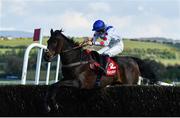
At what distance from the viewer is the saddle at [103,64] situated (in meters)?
10.6

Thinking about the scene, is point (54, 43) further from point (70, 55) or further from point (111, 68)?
point (111, 68)

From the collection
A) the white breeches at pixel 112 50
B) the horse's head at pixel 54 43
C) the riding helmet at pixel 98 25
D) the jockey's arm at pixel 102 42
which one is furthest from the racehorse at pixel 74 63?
the riding helmet at pixel 98 25

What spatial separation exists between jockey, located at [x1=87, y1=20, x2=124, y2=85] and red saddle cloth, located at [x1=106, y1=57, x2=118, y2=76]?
5.3 inches

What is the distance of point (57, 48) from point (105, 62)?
1.01 metres

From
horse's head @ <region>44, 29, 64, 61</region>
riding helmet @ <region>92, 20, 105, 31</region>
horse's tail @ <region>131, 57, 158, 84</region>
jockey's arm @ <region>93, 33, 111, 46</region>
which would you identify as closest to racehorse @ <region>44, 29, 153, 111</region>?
horse's head @ <region>44, 29, 64, 61</region>

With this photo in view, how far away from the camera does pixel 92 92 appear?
1070 cm

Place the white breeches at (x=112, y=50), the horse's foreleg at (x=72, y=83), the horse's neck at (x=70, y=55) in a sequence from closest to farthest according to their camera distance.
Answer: the horse's foreleg at (x=72, y=83)
the horse's neck at (x=70, y=55)
the white breeches at (x=112, y=50)

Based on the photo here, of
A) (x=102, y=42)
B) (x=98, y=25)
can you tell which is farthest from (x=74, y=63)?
(x=98, y=25)

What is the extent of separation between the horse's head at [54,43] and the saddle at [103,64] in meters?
0.65

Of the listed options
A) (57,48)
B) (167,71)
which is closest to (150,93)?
(57,48)

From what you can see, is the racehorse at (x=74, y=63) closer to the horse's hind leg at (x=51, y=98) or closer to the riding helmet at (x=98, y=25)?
the horse's hind leg at (x=51, y=98)

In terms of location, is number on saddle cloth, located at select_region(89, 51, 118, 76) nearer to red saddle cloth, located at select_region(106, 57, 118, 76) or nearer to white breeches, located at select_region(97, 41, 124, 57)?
red saddle cloth, located at select_region(106, 57, 118, 76)

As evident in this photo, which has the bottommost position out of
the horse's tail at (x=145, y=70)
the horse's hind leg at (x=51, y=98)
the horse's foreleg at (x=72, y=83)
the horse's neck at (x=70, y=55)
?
the horse's hind leg at (x=51, y=98)

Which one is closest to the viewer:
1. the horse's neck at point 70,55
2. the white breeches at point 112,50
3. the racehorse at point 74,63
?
the racehorse at point 74,63
